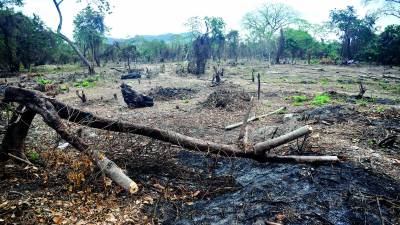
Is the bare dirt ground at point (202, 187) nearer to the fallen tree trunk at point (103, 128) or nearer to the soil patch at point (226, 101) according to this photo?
the fallen tree trunk at point (103, 128)

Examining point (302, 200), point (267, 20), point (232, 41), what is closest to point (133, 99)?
point (302, 200)

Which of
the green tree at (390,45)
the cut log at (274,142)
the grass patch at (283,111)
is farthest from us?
the green tree at (390,45)

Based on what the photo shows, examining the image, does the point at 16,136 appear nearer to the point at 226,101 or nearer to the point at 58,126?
the point at 58,126

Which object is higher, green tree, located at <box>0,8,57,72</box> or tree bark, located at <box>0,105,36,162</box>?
green tree, located at <box>0,8,57,72</box>

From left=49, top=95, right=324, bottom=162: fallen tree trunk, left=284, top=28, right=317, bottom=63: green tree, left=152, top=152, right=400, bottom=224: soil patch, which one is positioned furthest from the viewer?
left=284, top=28, right=317, bottom=63: green tree

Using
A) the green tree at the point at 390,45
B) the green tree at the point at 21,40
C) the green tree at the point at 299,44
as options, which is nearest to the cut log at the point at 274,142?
the green tree at the point at 390,45

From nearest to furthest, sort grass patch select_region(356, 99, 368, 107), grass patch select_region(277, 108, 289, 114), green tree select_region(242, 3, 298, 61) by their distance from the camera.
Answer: grass patch select_region(277, 108, 289, 114) < grass patch select_region(356, 99, 368, 107) < green tree select_region(242, 3, 298, 61)

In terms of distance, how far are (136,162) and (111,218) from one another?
56.1 inches

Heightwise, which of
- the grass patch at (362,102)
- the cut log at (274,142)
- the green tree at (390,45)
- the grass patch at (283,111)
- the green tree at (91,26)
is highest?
the green tree at (91,26)

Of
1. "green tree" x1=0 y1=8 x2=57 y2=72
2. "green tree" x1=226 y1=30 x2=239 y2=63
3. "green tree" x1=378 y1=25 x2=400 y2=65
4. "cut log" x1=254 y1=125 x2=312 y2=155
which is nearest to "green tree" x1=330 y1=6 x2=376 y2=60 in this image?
"green tree" x1=378 y1=25 x2=400 y2=65

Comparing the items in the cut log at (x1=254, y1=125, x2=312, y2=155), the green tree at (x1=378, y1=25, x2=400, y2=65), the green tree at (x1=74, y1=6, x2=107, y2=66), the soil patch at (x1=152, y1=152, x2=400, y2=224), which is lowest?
the soil patch at (x1=152, y1=152, x2=400, y2=224)

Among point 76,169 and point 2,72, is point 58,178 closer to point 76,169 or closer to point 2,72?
point 76,169

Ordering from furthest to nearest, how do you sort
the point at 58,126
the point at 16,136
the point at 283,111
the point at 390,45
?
the point at 390,45 → the point at 283,111 → the point at 16,136 → the point at 58,126

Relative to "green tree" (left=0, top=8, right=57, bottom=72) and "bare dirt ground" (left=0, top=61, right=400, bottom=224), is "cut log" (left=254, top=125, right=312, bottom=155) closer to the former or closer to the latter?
"bare dirt ground" (left=0, top=61, right=400, bottom=224)
